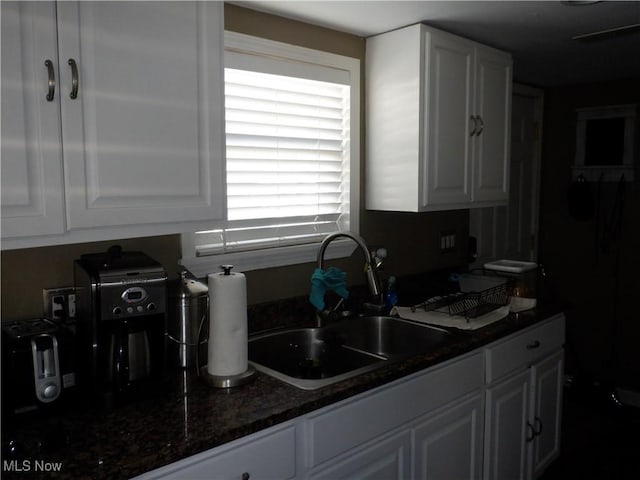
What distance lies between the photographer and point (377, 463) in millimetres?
1807

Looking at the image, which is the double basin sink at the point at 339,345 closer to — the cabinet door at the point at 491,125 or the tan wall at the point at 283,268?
the tan wall at the point at 283,268

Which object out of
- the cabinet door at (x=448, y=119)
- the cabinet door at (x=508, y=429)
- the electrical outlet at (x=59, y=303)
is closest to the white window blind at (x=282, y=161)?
the cabinet door at (x=448, y=119)

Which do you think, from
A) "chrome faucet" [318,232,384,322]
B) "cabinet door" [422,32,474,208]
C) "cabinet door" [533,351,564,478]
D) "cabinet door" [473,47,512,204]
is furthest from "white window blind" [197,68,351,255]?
"cabinet door" [533,351,564,478]

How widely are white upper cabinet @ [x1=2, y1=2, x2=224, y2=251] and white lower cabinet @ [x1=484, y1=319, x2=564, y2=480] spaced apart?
1.44 metres

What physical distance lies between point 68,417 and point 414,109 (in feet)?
5.82

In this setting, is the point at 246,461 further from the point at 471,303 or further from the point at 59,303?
the point at 471,303

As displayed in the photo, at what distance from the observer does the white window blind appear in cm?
216

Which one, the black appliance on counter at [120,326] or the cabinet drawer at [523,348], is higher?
the black appliance on counter at [120,326]

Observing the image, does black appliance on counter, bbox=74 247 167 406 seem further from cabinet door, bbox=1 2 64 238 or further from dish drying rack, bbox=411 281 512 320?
dish drying rack, bbox=411 281 512 320

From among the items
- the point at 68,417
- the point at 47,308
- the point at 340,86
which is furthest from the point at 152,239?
the point at 340,86

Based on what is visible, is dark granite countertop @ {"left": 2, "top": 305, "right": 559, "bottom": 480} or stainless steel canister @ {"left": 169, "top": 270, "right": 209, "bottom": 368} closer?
dark granite countertop @ {"left": 2, "top": 305, "right": 559, "bottom": 480}

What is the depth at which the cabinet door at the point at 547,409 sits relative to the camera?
8.68 feet

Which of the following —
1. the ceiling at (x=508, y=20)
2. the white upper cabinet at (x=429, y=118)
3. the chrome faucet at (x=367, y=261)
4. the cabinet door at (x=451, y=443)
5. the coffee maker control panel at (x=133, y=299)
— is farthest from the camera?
the white upper cabinet at (x=429, y=118)

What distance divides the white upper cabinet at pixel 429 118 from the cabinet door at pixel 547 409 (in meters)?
0.88
